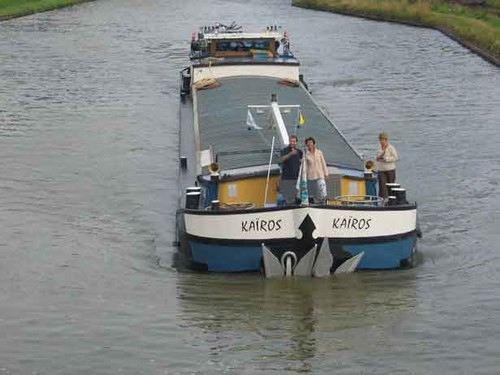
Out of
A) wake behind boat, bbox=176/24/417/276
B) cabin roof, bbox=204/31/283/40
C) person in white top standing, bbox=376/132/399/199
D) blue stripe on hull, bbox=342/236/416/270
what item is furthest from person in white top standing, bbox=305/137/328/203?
cabin roof, bbox=204/31/283/40

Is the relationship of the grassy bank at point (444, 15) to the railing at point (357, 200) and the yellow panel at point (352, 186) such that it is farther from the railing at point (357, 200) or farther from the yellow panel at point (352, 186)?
the railing at point (357, 200)

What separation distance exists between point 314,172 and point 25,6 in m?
62.8

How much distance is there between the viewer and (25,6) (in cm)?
7894

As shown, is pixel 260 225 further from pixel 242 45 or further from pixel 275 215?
pixel 242 45

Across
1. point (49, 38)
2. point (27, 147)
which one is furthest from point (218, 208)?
point (49, 38)

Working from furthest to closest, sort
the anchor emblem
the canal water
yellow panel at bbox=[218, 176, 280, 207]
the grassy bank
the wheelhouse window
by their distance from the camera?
the grassy bank < the wheelhouse window < yellow panel at bbox=[218, 176, 280, 207] < the anchor emblem < the canal water

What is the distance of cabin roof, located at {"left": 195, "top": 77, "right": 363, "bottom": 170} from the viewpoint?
22.5 metres

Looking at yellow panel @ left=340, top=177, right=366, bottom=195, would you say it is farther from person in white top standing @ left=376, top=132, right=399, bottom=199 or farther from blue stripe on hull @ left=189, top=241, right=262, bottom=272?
blue stripe on hull @ left=189, top=241, right=262, bottom=272

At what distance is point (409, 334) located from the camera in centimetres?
1747

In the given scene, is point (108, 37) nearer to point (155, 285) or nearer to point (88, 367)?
point (155, 285)

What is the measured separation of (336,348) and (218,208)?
12.3ft

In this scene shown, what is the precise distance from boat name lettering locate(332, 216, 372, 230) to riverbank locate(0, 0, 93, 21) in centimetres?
5663

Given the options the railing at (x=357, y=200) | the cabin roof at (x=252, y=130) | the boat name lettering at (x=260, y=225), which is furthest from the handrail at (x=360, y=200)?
the boat name lettering at (x=260, y=225)

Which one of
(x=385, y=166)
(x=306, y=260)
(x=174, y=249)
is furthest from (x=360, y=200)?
(x=174, y=249)
